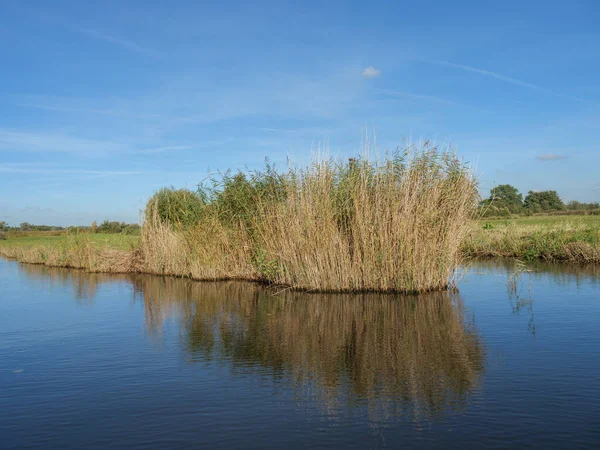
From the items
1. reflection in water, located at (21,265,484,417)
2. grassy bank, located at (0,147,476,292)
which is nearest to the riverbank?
grassy bank, located at (0,147,476,292)

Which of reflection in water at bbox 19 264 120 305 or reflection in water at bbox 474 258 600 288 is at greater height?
reflection in water at bbox 19 264 120 305

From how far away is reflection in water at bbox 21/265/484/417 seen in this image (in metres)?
5.68

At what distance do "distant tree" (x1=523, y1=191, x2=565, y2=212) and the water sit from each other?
51.6 metres

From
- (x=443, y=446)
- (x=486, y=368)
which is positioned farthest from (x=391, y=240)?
(x=443, y=446)

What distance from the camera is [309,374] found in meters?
6.39

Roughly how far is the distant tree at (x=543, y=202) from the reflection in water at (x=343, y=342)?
5131 cm

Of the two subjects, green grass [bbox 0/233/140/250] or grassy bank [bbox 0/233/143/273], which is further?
green grass [bbox 0/233/140/250]

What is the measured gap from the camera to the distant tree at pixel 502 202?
1351cm

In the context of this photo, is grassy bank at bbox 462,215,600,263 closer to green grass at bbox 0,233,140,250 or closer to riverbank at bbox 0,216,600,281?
riverbank at bbox 0,216,600,281

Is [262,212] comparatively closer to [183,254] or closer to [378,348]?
[183,254]

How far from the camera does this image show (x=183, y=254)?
60.1 ft

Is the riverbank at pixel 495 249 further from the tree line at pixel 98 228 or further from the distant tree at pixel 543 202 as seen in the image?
the distant tree at pixel 543 202

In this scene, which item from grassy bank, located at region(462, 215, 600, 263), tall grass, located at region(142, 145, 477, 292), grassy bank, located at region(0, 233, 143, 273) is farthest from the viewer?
grassy bank, located at region(0, 233, 143, 273)

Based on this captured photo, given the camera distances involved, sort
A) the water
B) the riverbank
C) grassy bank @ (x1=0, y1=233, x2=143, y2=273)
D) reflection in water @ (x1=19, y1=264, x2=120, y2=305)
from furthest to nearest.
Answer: grassy bank @ (x1=0, y1=233, x2=143, y2=273) < the riverbank < reflection in water @ (x1=19, y1=264, x2=120, y2=305) < the water
